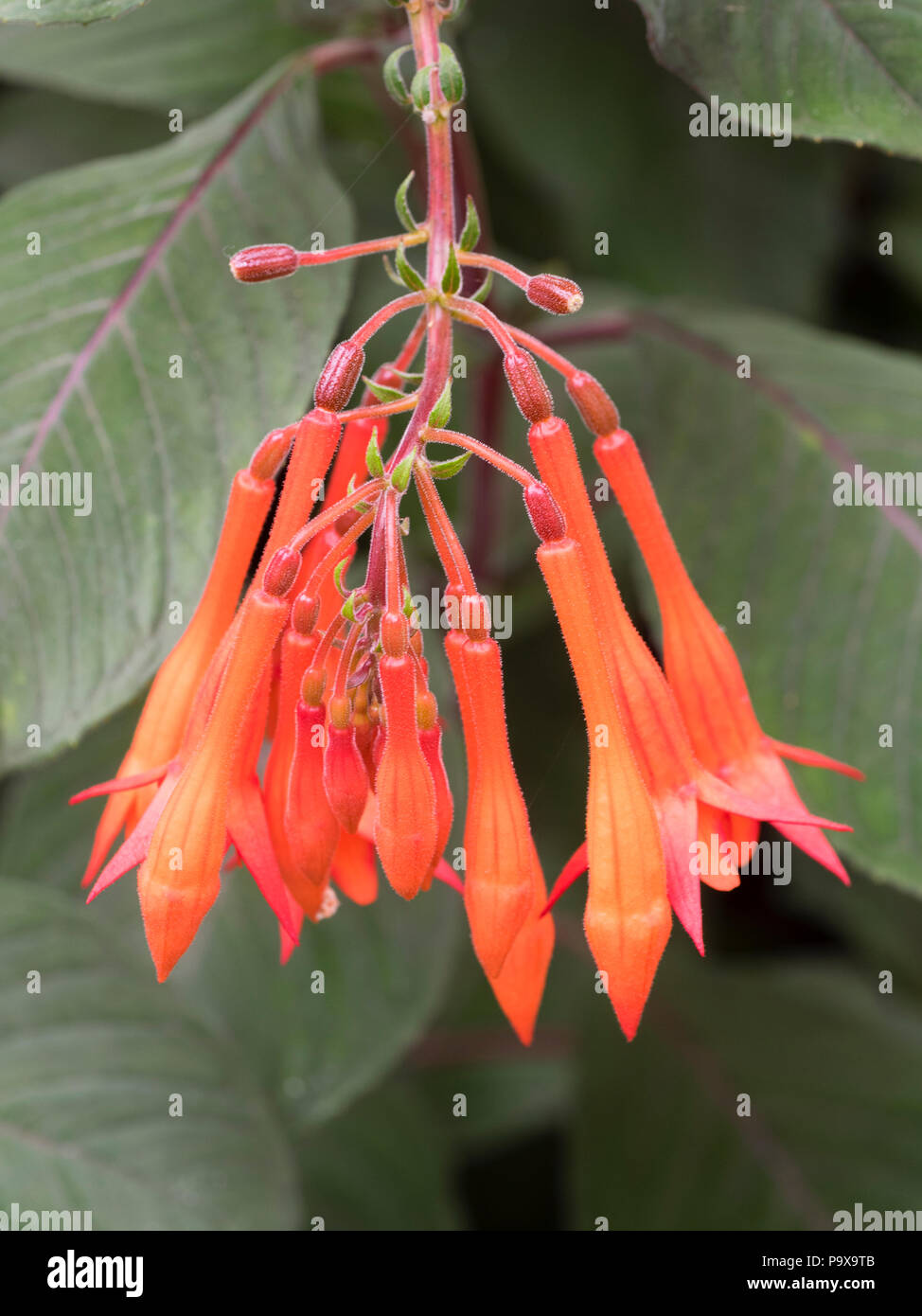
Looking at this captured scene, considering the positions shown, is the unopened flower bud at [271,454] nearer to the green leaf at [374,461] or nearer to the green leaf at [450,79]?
the green leaf at [374,461]

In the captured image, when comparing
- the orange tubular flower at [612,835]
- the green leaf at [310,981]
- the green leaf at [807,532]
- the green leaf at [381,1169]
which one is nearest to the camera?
the orange tubular flower at [612,835]

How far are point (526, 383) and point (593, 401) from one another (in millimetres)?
75

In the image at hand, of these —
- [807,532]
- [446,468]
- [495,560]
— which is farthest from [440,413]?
[495,560]

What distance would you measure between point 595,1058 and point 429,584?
0.81 m

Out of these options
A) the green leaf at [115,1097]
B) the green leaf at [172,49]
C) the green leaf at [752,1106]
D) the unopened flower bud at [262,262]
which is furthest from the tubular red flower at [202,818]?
the green leaf at [752,1106]

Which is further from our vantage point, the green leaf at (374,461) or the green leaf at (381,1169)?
the green leaf at (381,1169)

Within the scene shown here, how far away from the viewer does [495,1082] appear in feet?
6.79

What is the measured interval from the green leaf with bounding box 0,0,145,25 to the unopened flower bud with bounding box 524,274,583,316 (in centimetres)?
34

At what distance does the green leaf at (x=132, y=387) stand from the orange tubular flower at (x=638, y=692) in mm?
343

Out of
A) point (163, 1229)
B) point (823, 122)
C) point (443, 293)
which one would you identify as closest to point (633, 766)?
point (443, 293)

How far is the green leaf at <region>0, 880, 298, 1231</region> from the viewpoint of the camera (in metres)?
1.17

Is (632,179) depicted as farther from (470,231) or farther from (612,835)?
(612,835)

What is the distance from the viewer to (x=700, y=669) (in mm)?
771

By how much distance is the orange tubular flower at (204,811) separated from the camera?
648 millimetres
